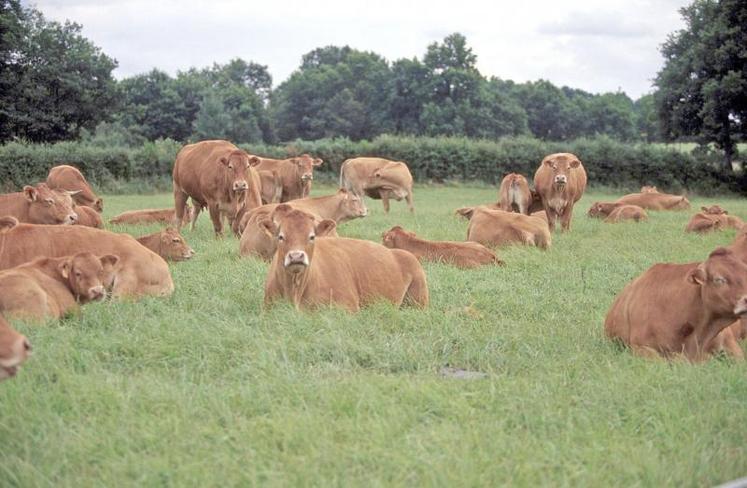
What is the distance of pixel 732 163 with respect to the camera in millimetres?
40312

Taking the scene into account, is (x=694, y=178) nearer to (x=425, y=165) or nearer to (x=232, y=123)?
(x=425, y=165)

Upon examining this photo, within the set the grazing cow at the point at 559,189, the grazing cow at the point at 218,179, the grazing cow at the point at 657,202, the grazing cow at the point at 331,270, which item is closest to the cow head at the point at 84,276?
the grazing cow at the point at 331,270

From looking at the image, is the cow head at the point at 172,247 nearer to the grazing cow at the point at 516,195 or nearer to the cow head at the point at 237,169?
the cow head at the point at 237,169

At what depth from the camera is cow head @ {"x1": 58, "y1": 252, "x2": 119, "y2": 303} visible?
801cm

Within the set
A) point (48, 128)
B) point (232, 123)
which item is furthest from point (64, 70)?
point (232, 123)

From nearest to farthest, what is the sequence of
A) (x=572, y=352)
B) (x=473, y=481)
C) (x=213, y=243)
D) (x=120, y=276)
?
(x=473, y=481)
(x=572, y=352)
(x=120, y=276)
(x=213, y=243)

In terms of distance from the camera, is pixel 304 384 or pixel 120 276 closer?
pixel 304 384

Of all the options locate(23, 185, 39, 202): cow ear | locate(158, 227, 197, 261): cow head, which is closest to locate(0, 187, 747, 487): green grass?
locate(158, 227, 197, 261): cow head

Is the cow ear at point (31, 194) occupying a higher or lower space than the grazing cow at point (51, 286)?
higher

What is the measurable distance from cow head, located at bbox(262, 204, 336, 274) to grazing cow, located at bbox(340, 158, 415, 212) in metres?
17.5

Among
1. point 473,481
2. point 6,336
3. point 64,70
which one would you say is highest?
point 64,70

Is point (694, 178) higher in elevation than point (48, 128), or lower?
lower

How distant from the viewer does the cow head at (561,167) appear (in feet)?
58.0

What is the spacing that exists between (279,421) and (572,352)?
278cm
